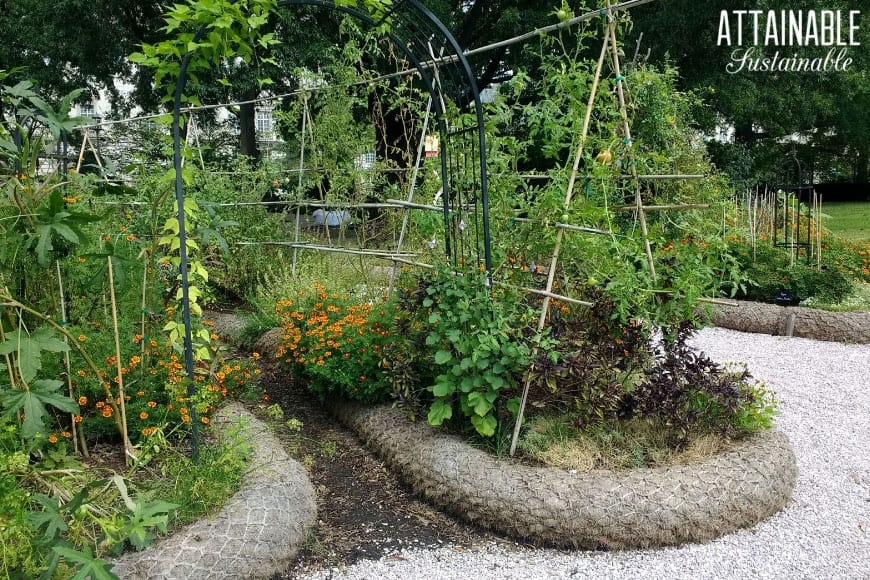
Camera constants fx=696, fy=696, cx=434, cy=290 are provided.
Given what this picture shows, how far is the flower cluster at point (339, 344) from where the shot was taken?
4.19 metres

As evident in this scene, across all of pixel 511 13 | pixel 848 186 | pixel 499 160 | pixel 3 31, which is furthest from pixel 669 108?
pixel 848 186

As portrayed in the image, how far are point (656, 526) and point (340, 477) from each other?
64.7 inches

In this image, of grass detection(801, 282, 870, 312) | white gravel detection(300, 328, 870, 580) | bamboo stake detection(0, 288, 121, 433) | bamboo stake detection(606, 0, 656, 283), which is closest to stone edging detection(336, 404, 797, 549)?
white gravel detection(300, 328, 870, 580)

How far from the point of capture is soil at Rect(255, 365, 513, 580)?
9.87ft

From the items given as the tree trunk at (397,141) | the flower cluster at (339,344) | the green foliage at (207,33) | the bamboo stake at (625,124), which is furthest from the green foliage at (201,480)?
the tree trunk at (397,141)

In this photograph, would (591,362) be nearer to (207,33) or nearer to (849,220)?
Result: (207,33)

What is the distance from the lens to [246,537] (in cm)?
270

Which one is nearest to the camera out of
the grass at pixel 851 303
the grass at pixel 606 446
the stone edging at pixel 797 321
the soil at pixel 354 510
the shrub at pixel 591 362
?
the soil at pixel 354 510

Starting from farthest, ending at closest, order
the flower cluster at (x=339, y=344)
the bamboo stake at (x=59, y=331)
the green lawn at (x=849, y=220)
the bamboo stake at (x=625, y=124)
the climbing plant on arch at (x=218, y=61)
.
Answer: the green lawn at (x=849, y=220)
the flower cluster at (x=339, y=344)
the bamboo stake at (x=625, y=124)
the climbing plant on arch at (x=218, y=61)
the bamboo stake at (x=59, y=331)

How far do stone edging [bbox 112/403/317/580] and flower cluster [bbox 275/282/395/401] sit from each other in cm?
98

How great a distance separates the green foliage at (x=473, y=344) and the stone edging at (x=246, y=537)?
32.1 inches

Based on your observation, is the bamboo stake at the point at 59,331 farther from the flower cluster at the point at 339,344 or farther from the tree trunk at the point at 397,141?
the tree trunk at the point at 397,141

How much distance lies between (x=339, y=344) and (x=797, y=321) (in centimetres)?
459

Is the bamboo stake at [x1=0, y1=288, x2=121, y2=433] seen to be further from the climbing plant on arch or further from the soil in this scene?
the soil
